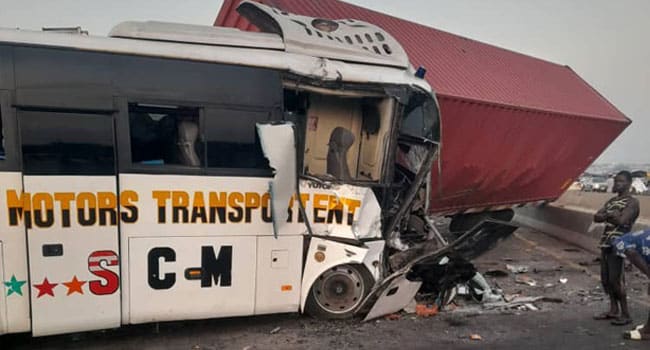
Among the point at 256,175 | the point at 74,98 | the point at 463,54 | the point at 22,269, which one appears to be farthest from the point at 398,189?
the point at 463,54

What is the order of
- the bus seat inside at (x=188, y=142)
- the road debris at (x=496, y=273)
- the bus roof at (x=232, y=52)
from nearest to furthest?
1. the bus roof at (x=232, y=52)
2. the bus seat inside at (x=188, y=142)
3. the road debris at (x=496, y=273)

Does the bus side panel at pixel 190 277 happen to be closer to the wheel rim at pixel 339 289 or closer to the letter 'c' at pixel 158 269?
the letter 'c' at pixel 158 269

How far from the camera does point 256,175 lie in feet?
13.3

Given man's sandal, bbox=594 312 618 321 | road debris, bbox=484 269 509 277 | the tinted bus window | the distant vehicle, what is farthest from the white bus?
the distant vehicle

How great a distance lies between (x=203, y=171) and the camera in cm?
A: 388

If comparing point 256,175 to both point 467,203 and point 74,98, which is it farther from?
point 467,203

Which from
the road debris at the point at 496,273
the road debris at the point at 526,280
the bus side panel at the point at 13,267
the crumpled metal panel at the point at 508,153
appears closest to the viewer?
the bus side panel at the point at 13,267

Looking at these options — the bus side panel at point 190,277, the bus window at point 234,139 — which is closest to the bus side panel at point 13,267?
the bus side panel at point 190,277

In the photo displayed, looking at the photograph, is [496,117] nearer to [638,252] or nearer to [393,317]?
[638,252]

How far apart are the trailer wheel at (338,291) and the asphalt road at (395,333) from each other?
15 cm

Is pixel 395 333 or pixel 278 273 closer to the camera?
pixel 278 273

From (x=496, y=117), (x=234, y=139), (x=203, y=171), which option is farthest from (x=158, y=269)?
(x=496, y=117)

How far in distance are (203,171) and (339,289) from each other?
75.3 inches

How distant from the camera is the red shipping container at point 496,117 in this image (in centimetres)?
700
